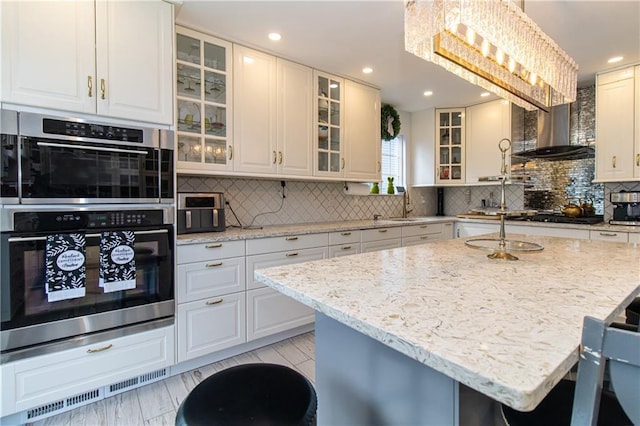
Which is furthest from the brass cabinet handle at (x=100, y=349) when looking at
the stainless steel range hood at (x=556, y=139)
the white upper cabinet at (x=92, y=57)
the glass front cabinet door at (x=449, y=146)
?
the stainless steel range hood at (x=556, y=139)

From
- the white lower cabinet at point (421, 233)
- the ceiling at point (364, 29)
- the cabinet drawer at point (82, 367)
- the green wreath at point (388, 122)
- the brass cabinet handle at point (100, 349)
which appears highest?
the ceiling at point (364, 29)

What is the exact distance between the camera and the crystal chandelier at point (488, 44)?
118cm

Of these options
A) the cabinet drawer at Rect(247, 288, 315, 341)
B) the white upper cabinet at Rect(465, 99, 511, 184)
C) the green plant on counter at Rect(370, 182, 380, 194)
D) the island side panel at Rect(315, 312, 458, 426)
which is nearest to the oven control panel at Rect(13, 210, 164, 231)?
the cabinet drawer at Rect(247, 288, 315, 341)

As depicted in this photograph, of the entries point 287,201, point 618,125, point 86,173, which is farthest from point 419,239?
point 86,173

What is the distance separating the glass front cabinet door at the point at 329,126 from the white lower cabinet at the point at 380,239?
701 millimetres

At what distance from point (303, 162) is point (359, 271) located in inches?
75.5

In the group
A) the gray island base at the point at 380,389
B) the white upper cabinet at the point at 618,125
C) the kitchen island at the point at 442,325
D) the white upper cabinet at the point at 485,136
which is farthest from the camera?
the white upper cabinet at the point at 485,136

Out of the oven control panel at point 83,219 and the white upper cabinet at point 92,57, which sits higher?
the white upper cabinet at point 92,57

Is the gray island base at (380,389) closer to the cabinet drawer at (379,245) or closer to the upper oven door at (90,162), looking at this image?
the upper oven door at (90,162)

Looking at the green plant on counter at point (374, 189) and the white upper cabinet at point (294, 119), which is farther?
the green plant on counter at point (374, 189)

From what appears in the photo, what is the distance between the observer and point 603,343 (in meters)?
0.53

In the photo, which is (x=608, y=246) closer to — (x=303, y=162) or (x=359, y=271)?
(x=359, y=271)

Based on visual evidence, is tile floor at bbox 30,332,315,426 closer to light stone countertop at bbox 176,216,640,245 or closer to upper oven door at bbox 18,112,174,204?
light stone countertop at bbox 176,216,640,245

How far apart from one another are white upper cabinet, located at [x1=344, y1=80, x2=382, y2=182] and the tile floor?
192 cm
